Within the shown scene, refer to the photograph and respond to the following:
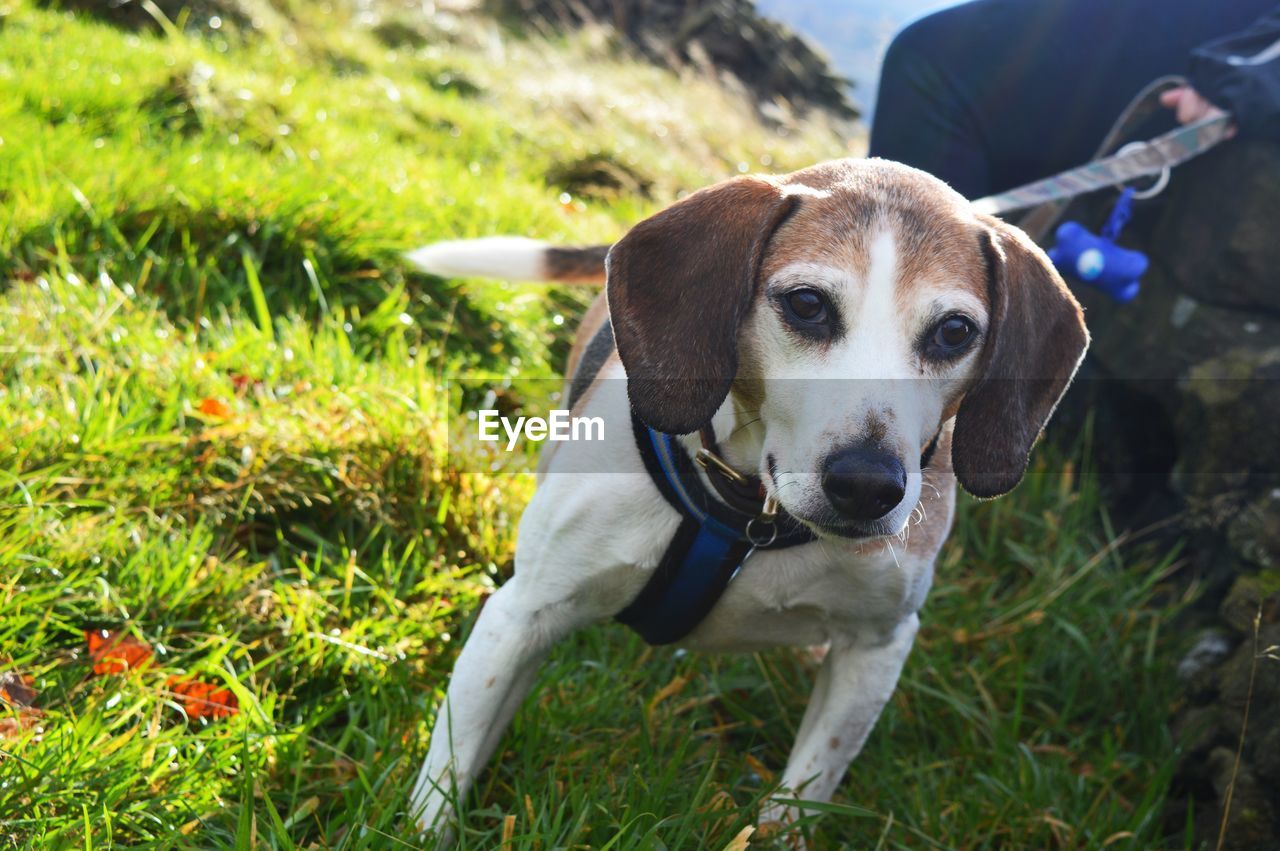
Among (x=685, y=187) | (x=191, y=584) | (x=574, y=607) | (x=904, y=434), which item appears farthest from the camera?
(x=685, y=187)

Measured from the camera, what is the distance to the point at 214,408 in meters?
3.27

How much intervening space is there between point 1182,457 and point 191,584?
3097mm

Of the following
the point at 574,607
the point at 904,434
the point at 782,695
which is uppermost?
the point at 904,434

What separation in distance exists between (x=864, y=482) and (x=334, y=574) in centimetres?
169

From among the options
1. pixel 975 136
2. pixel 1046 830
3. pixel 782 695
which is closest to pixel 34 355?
pixel 782 695

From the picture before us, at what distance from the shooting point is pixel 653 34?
12.1 meters

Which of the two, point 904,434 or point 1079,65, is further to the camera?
point 1079,65

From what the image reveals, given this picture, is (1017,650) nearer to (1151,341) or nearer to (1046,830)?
(1046,830)

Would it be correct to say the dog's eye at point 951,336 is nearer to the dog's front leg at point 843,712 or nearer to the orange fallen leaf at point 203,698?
the dog's front leg at point 843,712

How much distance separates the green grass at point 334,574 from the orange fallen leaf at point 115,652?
1.4 inches

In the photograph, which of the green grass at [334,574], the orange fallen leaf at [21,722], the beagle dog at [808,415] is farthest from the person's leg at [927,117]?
the orange fallen leaf at [21,722]

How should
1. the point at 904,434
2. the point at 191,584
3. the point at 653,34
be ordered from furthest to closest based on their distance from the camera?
the point at 653,34 → the point at 191,584 → the point at 904,434

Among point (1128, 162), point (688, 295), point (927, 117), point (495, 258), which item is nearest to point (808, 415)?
point (688, 295)

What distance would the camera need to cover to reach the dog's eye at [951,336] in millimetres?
2074
